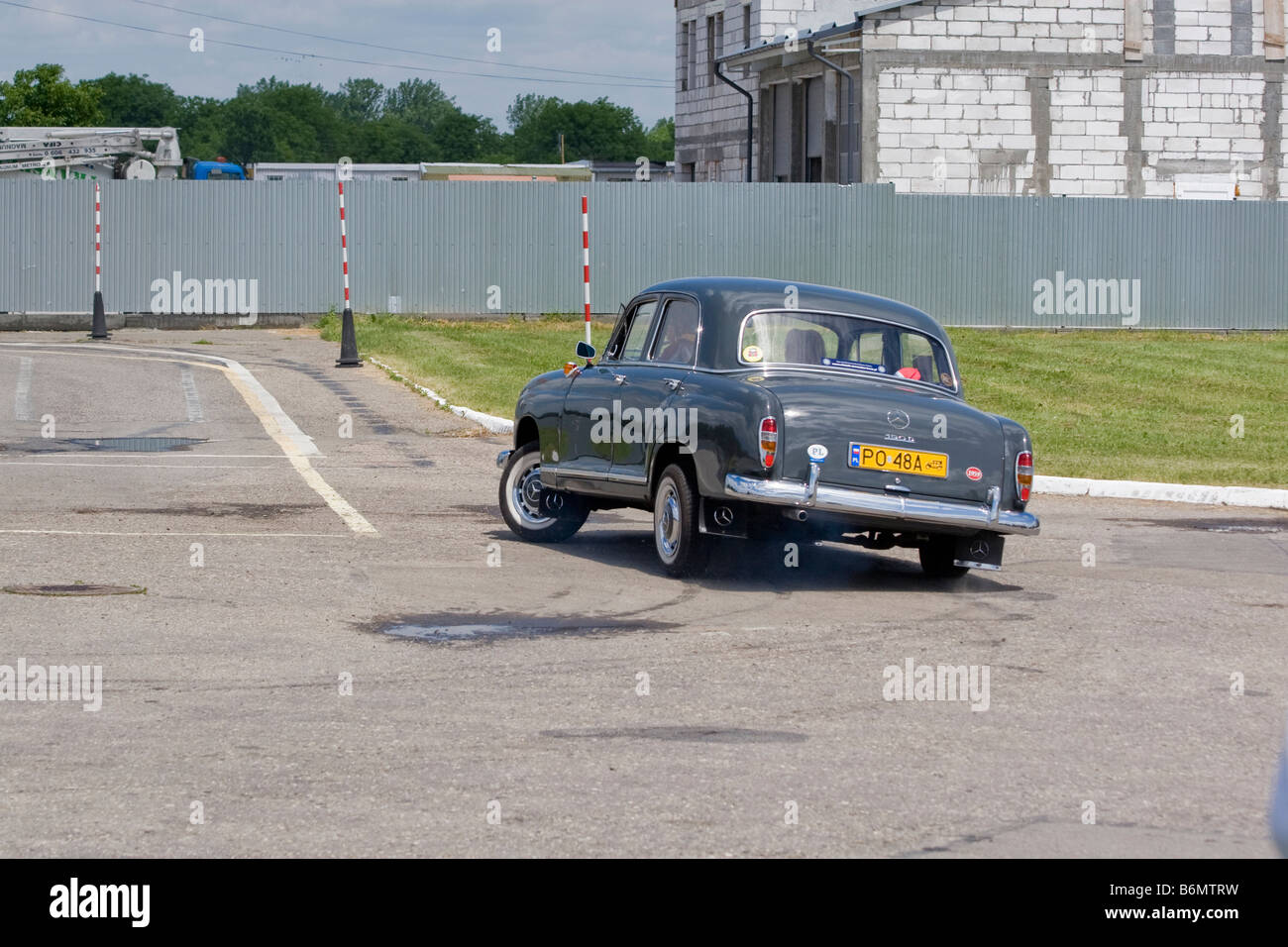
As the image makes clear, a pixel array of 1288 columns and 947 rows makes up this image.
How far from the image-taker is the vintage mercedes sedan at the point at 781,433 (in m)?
9.70

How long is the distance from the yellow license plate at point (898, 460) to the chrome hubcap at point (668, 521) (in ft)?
3.50

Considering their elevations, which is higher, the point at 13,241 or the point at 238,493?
the point at 13,241

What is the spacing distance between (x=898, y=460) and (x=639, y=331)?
235cm

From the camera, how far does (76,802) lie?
5547 millimetres

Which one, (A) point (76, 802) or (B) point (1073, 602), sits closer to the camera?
(A) point (76, 802)

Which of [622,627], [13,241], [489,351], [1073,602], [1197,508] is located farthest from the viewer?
[13,241]

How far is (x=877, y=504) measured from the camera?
969 cm

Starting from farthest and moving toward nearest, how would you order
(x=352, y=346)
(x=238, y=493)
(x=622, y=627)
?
1. (x=352, y=346)
2. (x=238, y=493)
3. (x=622, y=627)

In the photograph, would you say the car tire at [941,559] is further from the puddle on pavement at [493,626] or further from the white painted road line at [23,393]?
the white painted road line at [23,393]
